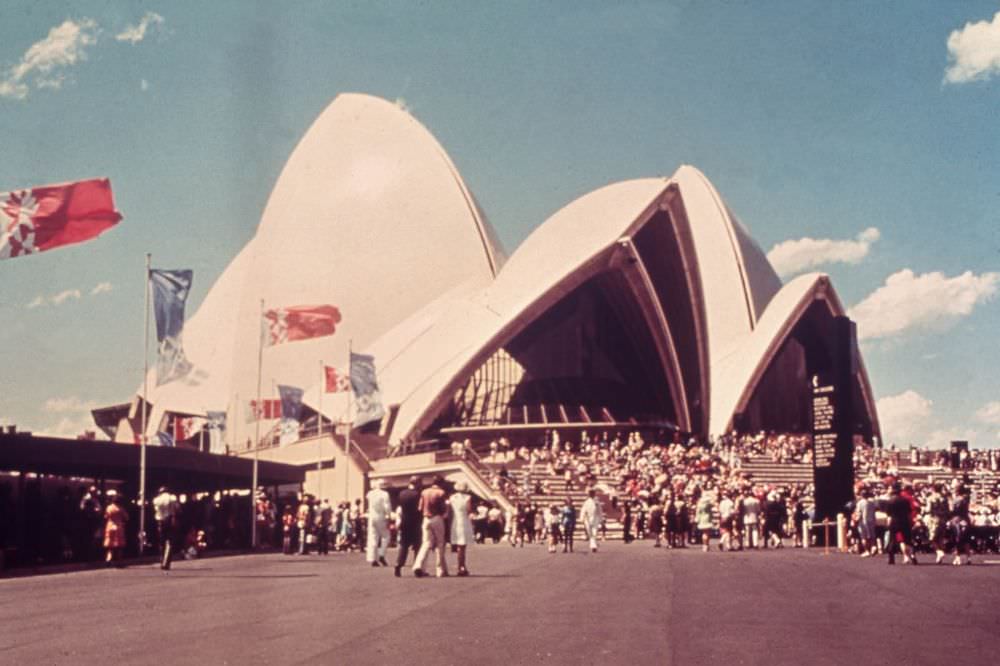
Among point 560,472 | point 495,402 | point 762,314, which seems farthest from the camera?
point 762,314

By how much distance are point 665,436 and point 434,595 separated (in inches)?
1911

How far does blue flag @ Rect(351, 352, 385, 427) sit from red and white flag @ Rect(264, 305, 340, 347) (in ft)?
10.3

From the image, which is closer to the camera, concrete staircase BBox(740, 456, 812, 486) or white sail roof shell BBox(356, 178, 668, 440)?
concrete staircase BBox(740, 456, 812, 486)

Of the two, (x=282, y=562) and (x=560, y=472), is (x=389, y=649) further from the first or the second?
(x=560, y=472)

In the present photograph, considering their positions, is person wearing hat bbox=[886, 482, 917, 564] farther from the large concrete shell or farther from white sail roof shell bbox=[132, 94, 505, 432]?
white sail roof shell bbox=[132, 94, 505, 432]

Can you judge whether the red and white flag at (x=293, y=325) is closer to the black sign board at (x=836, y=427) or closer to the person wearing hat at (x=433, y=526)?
the black sign board at (x=836, y=427)

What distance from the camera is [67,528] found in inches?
968

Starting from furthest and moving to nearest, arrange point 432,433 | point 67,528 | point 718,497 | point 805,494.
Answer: point 432,433
point 805,494
point 718,497
point 67,528

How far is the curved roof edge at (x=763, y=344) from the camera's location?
6066cm

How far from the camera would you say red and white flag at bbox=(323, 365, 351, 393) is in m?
42.1

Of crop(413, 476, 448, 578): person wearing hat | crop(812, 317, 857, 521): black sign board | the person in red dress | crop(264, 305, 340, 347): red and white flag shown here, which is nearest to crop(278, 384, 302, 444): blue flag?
crop(264, 305, 340, 347): red and white flag

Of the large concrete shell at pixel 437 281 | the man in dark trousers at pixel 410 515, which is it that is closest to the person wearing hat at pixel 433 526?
the man in dark trousers at pixel 410 515

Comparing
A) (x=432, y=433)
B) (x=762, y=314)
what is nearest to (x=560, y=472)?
(x=432, y=433)

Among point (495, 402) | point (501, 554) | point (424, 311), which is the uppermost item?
point (424, 311)
